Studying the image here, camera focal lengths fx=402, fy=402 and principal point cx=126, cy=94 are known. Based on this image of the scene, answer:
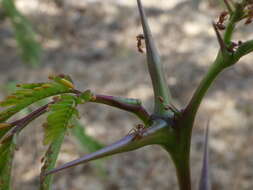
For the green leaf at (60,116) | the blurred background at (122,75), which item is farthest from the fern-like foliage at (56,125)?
the blurred background at (122,75)

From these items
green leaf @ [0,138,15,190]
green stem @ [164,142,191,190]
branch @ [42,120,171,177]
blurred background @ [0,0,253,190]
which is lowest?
green stem @ [164,142,191,190]

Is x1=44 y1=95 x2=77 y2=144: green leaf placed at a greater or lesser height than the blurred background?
lesser

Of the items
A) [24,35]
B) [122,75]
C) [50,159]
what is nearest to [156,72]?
[50,159]

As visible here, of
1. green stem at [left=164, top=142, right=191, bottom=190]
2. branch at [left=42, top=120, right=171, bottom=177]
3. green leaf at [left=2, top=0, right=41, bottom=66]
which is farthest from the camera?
green leaf at [left=2, top=0, right=41, bottom=66]

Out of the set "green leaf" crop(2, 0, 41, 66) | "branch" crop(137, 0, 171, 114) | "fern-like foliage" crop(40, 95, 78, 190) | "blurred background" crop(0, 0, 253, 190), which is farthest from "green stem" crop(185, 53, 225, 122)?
"green leaf" crop(2, 0, 41, 66)

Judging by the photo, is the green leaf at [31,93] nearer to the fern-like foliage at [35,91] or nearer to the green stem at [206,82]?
the fern-like foliage at [35,91]

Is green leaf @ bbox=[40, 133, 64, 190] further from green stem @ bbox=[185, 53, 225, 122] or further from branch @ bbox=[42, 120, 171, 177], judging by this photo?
green stem @ bbox=[185, 53, 225, 122]

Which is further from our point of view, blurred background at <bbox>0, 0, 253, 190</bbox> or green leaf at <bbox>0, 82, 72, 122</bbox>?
blurred background at <bbox>0, 0, 253, 190</bbox>

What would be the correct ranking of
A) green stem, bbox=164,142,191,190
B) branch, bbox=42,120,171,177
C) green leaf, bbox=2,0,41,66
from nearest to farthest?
branch, bbox=42,120,171,177
green stem, bbox=164,142,191,190
green leaf, bbox=2,0,41,66
